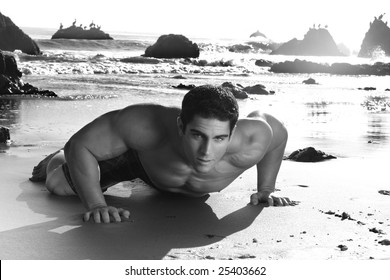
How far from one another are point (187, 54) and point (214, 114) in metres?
28.7

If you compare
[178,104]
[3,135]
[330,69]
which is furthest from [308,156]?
[330,69]

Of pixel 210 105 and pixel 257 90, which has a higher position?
pixel 210 105

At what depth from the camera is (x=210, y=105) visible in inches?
120

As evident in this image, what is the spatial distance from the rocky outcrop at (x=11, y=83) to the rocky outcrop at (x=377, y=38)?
4437 centimetres

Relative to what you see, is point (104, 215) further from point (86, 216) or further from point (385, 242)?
point (385, 242)

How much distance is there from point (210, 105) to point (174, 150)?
0.55 m

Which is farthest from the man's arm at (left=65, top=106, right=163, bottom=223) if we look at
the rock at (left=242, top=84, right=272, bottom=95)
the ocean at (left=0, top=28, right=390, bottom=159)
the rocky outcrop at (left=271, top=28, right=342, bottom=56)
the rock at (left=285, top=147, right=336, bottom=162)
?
the rocky outcrop at (left=271, top=28, right=342, bottom=56)

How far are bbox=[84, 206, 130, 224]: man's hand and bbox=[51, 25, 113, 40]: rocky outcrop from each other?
1717 inches

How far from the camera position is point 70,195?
4051 mm

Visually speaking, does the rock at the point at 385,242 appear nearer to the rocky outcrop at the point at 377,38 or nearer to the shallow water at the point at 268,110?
the shallow water at the point at 268,110

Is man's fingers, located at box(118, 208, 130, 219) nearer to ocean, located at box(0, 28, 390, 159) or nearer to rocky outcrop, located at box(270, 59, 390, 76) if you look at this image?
ocean, located at box(0, 28, 390, 159)

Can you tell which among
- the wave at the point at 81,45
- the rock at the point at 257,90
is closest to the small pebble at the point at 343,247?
the rock at the point at 257,90

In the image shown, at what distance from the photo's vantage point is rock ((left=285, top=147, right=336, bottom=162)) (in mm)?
5397

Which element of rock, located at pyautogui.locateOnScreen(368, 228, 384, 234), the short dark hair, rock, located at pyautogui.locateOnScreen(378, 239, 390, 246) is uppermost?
the short dark hair
